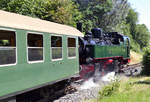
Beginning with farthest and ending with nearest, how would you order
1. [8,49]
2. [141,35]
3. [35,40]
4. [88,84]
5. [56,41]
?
[141,35]
[88,84]
[56,41]
[35,40]
[8,49]

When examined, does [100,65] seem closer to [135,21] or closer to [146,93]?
[146,93]

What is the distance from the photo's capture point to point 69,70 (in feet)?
27.5

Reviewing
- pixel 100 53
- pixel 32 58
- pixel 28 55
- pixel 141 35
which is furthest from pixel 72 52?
pixel 141 35

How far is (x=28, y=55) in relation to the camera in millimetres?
5684

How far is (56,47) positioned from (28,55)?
184 cm

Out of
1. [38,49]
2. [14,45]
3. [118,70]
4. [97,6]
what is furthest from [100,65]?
[97,6]

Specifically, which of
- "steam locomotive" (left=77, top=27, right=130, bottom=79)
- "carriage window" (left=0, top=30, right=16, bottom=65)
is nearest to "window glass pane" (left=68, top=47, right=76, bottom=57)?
"steam locomotive" (left=77, top=27, right=130, bottom=79)

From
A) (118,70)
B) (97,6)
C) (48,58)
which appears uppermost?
(97,6)

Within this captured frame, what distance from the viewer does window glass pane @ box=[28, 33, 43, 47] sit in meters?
6.04

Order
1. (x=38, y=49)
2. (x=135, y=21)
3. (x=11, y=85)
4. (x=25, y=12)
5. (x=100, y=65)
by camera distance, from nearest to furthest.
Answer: (x=11, y=85) → (x=38, y=49) → (x=100, y=65) → (x=25, y=12) → (x=135, y=21)

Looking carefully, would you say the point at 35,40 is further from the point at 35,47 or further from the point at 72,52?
the point at 72,52

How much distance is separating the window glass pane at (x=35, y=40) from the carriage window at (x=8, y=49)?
71cm

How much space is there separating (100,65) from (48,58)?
6.41 metres

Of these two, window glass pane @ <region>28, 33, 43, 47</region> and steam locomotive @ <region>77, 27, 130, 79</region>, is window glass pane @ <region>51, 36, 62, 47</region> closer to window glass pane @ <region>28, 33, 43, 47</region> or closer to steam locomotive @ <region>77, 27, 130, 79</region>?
window glass pane @ <region>28, 33, 43, 47</region>
